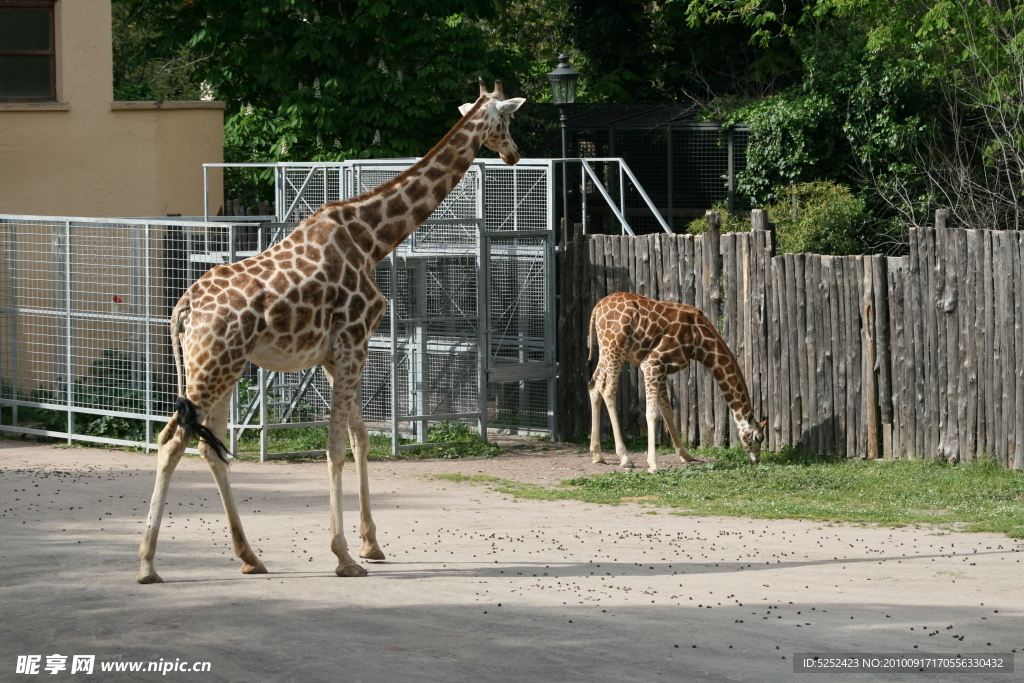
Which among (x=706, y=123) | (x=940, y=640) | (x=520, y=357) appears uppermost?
(x=706, y=123)

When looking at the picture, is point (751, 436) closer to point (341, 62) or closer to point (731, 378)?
point (731, 378)

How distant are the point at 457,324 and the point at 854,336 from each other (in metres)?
4.60

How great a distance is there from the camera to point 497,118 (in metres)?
9.66

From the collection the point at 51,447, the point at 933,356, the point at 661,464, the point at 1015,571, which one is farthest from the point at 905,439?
the point at 51,447

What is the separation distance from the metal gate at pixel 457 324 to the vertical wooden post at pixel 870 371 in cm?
387

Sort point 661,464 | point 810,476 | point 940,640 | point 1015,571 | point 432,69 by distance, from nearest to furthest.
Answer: point 940,640
point 1015,571
point 810,476
point 661,464
point 432,69

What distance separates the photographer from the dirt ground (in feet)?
21.2

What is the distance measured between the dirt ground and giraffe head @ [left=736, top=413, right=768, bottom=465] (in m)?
2.48

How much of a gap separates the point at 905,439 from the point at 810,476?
4.01 feet

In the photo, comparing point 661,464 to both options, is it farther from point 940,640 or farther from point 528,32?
point 528,32

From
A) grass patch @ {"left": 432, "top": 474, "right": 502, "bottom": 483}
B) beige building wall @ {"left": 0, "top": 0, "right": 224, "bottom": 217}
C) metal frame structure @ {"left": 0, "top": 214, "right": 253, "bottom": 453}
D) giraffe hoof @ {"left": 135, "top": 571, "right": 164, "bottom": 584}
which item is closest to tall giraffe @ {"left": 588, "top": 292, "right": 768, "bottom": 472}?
grass patch @ {"left": 432, "top": 474, "right": 502, "bottom": 483}

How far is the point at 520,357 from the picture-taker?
51.9 ft

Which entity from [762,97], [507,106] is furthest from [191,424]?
[762,97]

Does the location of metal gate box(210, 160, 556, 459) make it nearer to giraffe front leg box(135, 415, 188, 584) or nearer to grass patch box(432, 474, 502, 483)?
grass patch box(432, 474, 502, 483)
